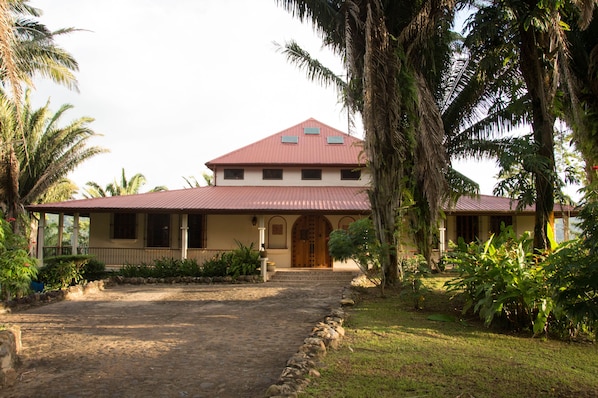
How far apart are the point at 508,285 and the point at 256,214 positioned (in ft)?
38.1

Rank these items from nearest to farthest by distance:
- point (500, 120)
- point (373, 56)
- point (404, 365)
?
1. point (404, 365)
2. point (373, 56)
3. point (500, 120)

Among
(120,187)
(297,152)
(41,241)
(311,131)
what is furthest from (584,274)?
(120,187)

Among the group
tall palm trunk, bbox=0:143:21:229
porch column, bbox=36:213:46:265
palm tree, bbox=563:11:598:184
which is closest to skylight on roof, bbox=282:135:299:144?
porch column, bbox=36:213:46:265

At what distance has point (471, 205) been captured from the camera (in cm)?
1816

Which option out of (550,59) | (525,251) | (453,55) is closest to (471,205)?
(453,55)

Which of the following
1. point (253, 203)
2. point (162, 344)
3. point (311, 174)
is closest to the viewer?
→ point (162, 344)

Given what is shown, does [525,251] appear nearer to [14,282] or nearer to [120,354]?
[120,354]

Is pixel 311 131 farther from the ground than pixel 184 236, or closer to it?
farther from the ground

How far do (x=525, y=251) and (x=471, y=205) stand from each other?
11.7 meters

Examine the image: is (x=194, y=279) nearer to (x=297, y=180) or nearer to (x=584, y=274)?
(x=297, y=180)

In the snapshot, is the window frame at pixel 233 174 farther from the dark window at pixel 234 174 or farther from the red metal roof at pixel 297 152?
the red metal roof at pixel 297 152

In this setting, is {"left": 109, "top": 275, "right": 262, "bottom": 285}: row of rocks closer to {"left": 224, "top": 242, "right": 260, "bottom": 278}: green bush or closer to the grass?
{"left": 224, "top": 242, "right": 260, "bottom": 278}: green bush

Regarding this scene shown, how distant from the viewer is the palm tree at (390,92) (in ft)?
32.2

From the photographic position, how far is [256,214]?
16703 millimetres
